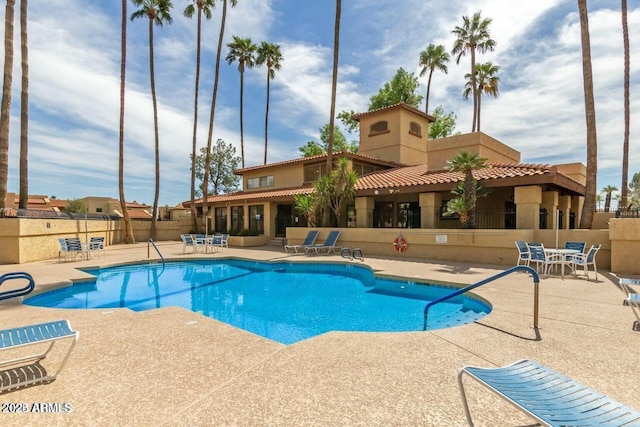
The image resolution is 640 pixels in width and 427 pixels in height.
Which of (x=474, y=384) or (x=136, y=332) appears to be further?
(x=136, y=332)

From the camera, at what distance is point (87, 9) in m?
14.6

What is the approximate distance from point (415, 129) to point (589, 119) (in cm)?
1399

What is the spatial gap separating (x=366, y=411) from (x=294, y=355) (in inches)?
57.6

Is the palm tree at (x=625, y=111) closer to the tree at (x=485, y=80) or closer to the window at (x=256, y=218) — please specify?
the tree at (x=485, y=80)

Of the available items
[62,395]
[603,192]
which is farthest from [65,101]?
[603,192]

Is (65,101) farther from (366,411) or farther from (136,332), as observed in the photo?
(366,411)

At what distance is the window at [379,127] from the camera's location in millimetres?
26406

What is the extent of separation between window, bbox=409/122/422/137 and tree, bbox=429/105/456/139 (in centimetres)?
1259

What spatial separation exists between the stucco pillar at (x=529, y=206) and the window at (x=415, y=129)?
13.8 metres

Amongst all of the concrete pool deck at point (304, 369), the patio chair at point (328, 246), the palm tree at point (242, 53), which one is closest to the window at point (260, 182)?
the patio chair at point (328, 246)

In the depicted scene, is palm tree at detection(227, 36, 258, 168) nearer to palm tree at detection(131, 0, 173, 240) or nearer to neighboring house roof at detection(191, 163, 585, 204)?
palm tree at detection(131, 0, 173, 240)

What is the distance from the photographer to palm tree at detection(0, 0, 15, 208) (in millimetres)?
14141

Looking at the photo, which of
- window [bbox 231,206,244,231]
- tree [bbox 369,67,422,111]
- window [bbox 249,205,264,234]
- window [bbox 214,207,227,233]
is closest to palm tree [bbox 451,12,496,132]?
tree [bbox 369,67,422,111]

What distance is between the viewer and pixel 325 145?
43219 millimetres
